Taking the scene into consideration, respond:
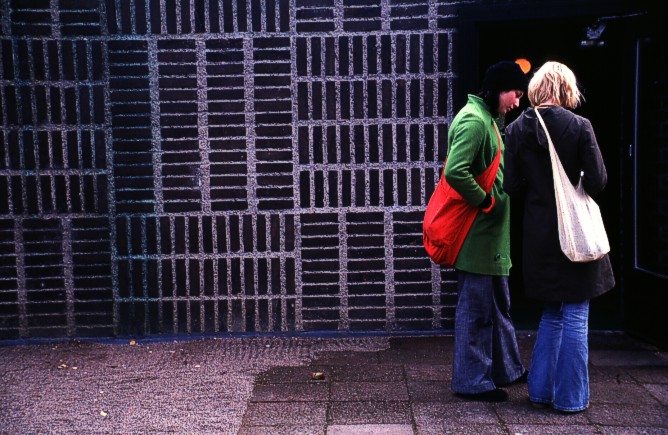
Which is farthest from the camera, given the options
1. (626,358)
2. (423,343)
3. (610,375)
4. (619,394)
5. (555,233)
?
(423,343)

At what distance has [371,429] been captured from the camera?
377 centimetres

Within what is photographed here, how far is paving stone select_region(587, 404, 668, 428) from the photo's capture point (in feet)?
12.5

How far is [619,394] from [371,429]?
158 centimetres

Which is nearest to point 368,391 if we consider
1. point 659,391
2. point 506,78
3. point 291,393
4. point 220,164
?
point 291,393

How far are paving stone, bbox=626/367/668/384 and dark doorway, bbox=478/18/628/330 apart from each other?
92 centimetres

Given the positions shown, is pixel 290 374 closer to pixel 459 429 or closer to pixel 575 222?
pixel 459 429

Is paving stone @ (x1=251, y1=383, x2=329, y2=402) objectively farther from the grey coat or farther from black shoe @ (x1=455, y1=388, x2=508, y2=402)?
the grey coat

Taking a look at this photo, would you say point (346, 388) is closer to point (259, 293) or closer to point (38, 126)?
point (259, 293)

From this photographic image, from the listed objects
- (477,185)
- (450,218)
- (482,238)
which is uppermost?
(477,185)

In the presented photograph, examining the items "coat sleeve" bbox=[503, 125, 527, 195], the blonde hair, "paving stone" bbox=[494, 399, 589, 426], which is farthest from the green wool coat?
"paving stone" bbox=[494, 399, 589, 426]

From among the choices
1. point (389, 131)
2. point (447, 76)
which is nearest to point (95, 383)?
point (389, 131)

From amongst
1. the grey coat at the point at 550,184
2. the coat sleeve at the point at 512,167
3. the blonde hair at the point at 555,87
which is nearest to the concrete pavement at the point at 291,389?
the grey coat at the point at 550,184

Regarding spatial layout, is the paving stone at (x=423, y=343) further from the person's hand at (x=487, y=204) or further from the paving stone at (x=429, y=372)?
the person's hand at (x=487, y=204)

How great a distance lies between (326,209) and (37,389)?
2370 mm
